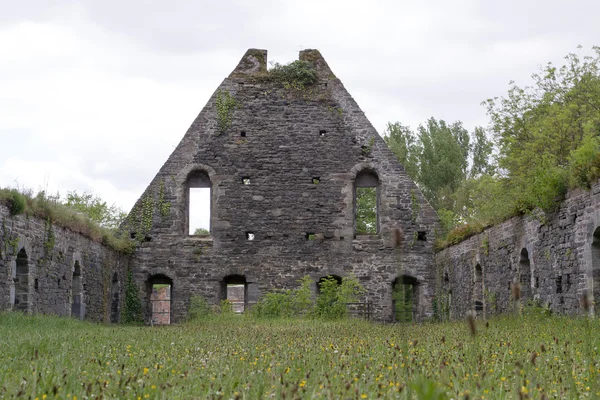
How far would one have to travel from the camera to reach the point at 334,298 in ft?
72.1

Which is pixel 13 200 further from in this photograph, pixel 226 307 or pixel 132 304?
pixel 226 307

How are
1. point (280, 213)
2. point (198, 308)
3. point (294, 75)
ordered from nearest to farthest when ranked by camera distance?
point (198, 308)
point (280, 213)
point (294, 75)

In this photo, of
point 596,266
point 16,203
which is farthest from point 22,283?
point 596,266

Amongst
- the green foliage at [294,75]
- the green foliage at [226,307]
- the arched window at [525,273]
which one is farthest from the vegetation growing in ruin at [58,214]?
the arched window at [525,273]

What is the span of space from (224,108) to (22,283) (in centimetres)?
1048

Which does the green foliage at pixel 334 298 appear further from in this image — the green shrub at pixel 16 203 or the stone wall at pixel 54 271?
the green shrub at pixel 16 203

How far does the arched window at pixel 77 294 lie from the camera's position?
62.6ft

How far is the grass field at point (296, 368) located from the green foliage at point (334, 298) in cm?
1083

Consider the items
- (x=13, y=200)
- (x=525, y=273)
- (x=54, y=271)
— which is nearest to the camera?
(x=13, y=200)

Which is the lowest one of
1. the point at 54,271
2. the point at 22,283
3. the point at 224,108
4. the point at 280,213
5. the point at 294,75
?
the point at 22,283

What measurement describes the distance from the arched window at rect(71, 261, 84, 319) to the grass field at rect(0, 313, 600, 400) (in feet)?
29.1

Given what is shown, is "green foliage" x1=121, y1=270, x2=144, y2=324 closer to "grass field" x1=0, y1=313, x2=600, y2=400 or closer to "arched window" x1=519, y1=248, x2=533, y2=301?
"arched window" x1=519, y1=248, x2=533, y2=301

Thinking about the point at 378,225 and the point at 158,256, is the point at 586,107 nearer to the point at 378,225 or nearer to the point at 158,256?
the point at 378,225

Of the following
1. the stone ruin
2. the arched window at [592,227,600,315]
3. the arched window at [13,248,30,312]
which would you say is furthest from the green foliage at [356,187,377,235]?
the arched window at [592,227,600,315]
